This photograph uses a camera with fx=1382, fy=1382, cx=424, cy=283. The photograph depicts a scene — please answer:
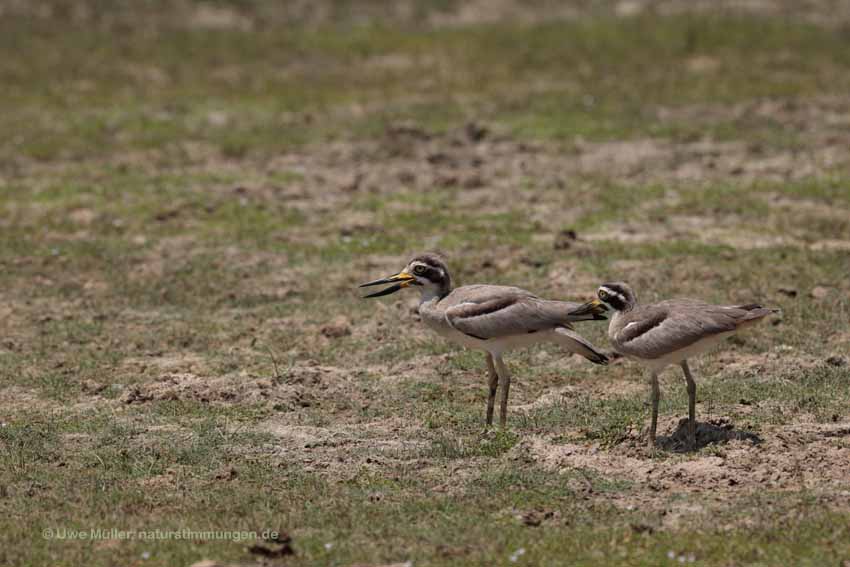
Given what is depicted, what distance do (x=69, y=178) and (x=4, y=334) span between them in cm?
601

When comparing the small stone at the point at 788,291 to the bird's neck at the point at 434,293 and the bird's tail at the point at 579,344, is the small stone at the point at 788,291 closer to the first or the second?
the bird's tail at the point at 579,344

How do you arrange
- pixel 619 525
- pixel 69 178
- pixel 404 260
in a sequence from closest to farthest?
1. pixel 619 525
2. pixel 404 260
3. pixel 69 178

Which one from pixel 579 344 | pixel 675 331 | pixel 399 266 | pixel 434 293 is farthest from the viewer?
pixel 399 266

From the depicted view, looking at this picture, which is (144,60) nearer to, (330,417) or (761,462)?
(330,417)

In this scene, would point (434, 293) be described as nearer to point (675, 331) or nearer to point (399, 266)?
point (675, 331)

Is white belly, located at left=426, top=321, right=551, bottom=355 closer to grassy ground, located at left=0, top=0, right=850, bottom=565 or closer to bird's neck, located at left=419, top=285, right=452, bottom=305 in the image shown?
bird's neck, located at left=419, top=285, right=452, bottom=305

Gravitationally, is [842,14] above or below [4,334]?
above

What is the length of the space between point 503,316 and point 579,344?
0.63 meters

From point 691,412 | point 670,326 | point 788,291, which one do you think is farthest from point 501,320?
point 788,291

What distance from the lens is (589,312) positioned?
10.8m

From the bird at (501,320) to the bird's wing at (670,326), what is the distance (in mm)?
358

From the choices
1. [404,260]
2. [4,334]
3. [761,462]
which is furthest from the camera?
[404,260]

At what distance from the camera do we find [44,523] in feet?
30.3

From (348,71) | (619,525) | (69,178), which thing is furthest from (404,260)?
(348,71)
